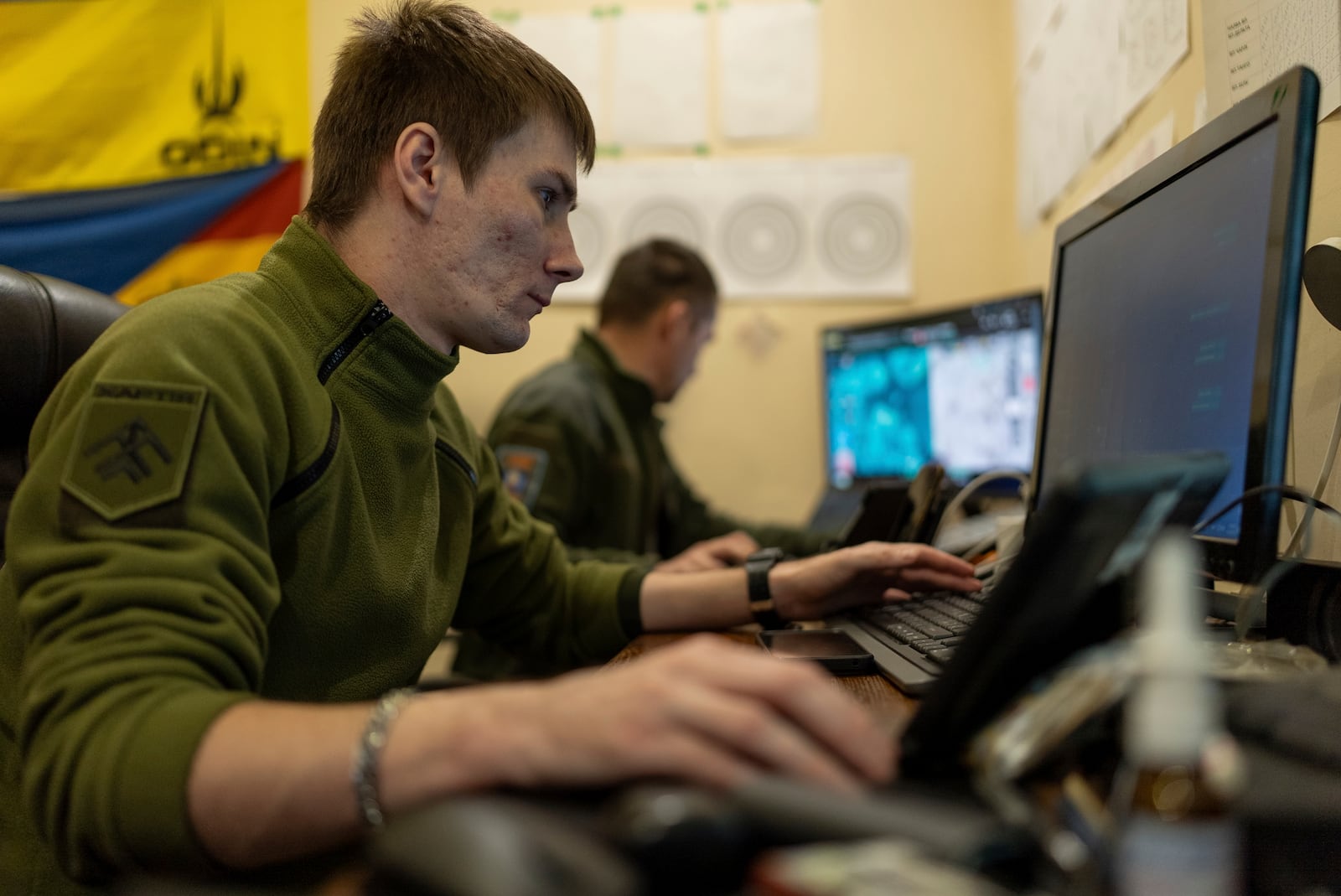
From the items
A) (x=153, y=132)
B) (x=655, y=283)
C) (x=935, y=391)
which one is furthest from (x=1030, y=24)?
(x=153, y=132)

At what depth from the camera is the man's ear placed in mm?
912

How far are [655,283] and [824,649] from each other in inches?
53.3

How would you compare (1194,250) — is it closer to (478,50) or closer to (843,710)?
(843,710)

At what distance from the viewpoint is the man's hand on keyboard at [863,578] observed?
3.25 ft

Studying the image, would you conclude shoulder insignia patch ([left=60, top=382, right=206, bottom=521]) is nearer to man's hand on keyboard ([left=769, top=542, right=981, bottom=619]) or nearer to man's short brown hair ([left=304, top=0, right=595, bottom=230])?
man's short brown hair ([left=304, top=0, right=595, bottom=230])

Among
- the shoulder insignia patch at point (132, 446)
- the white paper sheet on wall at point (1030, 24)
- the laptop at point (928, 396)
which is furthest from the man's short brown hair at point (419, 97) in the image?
the white paper sheet on wall at point (1030, 24)

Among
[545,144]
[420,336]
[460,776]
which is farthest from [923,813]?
[545,144]

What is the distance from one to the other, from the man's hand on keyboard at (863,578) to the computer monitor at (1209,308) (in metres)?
0.17

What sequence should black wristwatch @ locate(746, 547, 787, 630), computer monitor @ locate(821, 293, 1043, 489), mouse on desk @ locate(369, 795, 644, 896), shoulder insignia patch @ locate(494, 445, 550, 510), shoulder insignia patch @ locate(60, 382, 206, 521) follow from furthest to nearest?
1. computer monitor @ locate(821, 293, 1043, 489)
2. shoulder insignia patch @ locate(494, 445, 550, 510)
3. black wristwatch @ locate(746, 547, 787, 630)
4. shoulder insignia patch @ locate(60, 382, 206, 521)
5. mouse on desk @ locate(369, 795, 644, 896)

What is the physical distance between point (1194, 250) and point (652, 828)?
65 centimetres

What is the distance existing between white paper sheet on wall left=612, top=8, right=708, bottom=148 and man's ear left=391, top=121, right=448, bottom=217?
61.9 inches

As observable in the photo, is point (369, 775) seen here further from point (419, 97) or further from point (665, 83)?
point (665, 83)

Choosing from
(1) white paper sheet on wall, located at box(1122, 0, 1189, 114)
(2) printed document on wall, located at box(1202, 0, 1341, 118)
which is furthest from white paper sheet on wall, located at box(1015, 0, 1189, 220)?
(2) printed document on wall, located at box(1202, 0, 1341, 118)

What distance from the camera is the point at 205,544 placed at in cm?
56
